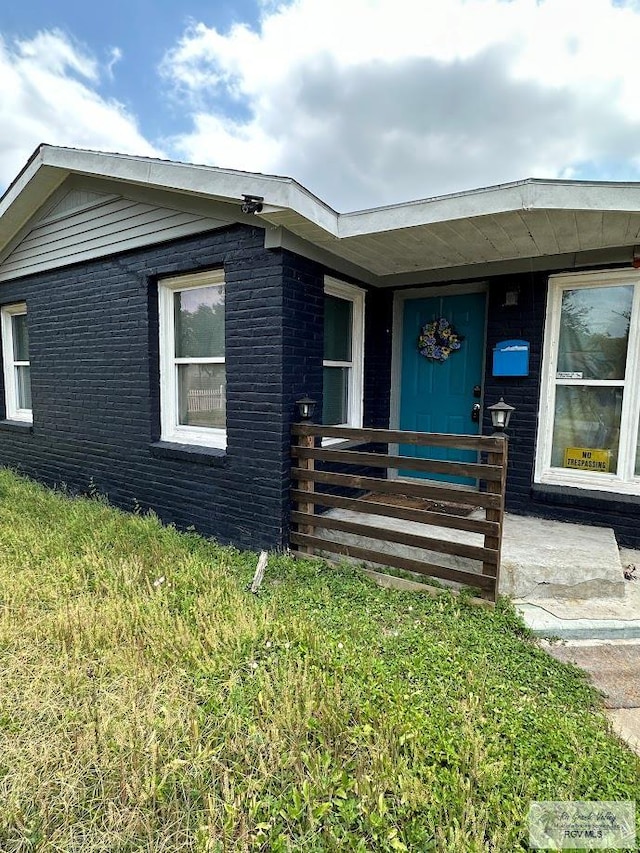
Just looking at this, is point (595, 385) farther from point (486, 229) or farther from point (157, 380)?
point (157, 380)

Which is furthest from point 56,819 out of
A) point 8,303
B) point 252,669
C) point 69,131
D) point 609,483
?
point 69,131

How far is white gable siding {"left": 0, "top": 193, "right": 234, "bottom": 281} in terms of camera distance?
163 inches

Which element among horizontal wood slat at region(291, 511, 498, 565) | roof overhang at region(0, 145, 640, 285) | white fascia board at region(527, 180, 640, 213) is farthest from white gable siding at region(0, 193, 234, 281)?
horizontal wood slat at region(291, 511, 498, 565)

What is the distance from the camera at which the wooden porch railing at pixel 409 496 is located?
283 cm

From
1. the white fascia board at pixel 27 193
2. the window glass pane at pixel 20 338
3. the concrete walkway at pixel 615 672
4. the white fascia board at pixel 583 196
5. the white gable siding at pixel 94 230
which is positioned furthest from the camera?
the window glass pane at pixel 20 338

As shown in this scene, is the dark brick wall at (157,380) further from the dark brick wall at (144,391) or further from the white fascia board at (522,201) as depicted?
the white fascia board at (522,201)

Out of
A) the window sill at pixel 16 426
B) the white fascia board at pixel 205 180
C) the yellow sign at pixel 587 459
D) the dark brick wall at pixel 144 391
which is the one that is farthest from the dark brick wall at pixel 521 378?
the window sill at pixel 16 426

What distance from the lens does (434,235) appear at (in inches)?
131

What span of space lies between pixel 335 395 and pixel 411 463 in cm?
167

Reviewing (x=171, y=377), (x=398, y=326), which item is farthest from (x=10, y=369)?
(x=398, y=326)

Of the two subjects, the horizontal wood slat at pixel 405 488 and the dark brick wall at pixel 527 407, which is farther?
the dark brick wall at pixel 527 407

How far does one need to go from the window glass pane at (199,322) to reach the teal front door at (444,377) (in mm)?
2043

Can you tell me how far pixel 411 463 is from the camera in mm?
3090

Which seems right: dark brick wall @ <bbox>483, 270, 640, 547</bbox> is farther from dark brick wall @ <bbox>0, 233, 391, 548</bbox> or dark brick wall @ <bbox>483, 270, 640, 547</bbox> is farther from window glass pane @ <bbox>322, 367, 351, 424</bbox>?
window glass pane @ <bbox>322, 367, 351, 424</bbox>
